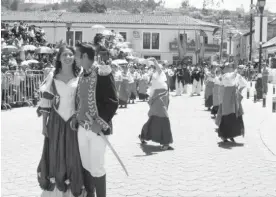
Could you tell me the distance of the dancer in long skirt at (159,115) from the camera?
369 inches

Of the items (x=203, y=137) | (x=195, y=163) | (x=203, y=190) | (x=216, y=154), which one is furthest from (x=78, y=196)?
(x=203, y=137)

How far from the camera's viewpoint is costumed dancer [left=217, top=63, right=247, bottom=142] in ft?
34.0

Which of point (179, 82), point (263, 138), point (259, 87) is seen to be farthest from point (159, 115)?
point (179, 82)

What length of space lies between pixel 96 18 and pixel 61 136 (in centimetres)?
6056

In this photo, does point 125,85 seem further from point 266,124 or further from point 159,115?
point 159,115

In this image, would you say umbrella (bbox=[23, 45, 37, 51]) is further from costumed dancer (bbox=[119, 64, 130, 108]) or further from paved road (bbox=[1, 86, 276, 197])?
paved road (bbox=[1, 86, 276, 197])

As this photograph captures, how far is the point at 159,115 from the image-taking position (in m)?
9.55

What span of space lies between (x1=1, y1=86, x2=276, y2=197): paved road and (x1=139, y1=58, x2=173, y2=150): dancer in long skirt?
23 cm

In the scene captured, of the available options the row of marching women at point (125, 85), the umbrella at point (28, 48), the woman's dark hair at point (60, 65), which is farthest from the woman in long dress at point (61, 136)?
the umbrella at point (28, 48)

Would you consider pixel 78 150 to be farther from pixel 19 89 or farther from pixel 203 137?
pixel 19 89

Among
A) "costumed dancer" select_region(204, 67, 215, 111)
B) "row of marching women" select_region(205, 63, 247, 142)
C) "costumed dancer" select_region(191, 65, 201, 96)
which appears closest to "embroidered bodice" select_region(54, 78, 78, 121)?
"row of marching women" select_region(205, 63, 247, 142)

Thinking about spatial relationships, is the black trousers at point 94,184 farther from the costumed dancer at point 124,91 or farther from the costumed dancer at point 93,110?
the costumed dancer at point 124,91

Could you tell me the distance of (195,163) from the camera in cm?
798

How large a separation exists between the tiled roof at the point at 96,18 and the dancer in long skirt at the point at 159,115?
54.7 m
